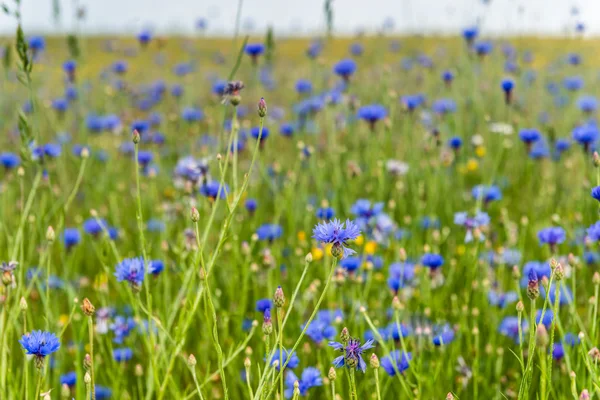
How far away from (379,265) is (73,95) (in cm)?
A: 330

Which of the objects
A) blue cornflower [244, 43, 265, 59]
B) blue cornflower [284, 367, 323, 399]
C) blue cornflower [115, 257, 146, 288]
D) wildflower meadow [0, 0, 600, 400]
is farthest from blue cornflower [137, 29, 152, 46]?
blue cornflower [284, 367, 323, 399]

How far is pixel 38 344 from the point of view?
1147 millimetres

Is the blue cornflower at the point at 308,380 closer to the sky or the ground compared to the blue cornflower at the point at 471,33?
closer to the ground

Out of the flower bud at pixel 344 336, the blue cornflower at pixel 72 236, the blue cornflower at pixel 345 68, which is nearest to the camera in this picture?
the flower bud at pixel 344 336

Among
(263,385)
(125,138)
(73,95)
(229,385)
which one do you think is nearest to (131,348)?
(229,385)

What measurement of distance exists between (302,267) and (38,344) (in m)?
1.18

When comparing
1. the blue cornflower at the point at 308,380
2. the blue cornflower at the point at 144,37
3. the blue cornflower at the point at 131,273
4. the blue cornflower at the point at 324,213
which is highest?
the blue cornflower at the point at 144,37

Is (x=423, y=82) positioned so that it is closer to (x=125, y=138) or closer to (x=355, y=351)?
(x=125, y=138)

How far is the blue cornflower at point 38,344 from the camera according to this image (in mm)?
1134

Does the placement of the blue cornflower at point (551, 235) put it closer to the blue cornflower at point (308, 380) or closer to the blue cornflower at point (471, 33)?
the blue cornflower at point (308, 380)

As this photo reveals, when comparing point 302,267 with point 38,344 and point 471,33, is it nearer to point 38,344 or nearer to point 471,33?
point 38,344

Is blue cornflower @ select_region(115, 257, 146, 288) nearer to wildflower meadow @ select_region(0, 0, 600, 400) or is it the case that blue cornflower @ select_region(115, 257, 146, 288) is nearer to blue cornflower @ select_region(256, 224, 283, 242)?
wildflower meadow @ select_region(0, 0, 600, 400)

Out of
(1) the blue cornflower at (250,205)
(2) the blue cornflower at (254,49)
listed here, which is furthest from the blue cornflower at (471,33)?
(1) the blue cornflower at (250,205)

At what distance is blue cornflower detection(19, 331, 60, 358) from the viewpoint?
1.13m
